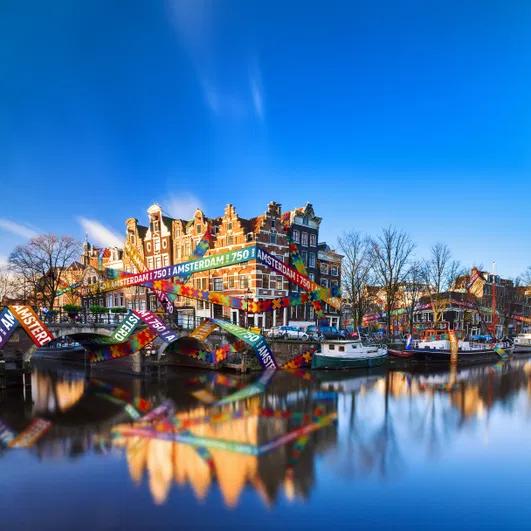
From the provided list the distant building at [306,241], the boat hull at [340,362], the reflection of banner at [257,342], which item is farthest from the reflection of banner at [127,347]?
the distant building at [306,241]

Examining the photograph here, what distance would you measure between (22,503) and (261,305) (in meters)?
17.8

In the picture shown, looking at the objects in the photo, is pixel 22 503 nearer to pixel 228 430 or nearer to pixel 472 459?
pixel 228 430

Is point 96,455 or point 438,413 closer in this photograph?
point 96,455

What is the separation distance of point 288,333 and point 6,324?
81.9 feet

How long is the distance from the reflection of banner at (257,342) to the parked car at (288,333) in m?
4.33

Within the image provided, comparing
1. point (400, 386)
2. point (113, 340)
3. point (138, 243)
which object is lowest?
point (400, 386)

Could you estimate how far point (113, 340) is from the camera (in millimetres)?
33812

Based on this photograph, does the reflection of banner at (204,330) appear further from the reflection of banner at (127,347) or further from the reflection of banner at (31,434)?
the reflection of banner at (31,434)

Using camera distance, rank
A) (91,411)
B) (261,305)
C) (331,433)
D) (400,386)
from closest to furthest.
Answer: (331,433) → (91,411) → (261,305) → (400,386)

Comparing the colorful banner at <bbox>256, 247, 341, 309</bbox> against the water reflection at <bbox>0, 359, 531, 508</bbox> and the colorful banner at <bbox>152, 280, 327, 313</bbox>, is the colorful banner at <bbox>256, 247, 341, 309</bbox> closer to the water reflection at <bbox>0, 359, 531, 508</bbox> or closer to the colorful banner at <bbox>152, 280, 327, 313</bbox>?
the colorful banner at <bbox>152, 280, 327, 313</bbox>

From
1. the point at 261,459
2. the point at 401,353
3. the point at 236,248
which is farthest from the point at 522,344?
the point at 261,459

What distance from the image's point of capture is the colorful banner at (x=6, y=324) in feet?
87.8

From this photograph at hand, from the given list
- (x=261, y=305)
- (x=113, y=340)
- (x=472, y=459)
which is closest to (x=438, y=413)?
(x=472, y=459)

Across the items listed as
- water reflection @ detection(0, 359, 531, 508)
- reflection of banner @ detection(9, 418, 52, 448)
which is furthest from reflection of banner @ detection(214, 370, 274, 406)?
reflection of banner @ detection(9, 418, 52, 448)
